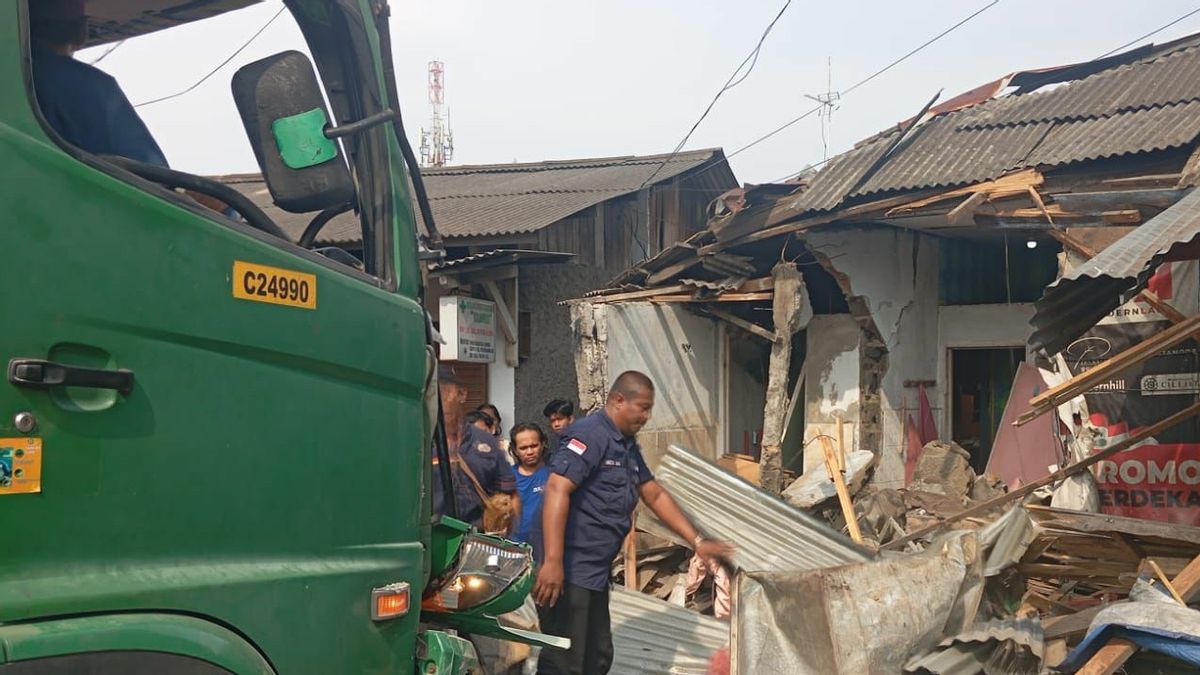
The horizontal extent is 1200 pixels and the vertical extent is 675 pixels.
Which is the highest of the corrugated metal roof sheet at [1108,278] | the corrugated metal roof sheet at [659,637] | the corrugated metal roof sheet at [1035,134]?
the corrugated metal roof sheet at [1035,134]

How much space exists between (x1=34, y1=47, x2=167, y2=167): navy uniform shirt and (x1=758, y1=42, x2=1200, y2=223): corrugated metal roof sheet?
7829 mm

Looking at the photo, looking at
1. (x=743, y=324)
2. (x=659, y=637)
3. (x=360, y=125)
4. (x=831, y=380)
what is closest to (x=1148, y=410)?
(x=831, y=380)

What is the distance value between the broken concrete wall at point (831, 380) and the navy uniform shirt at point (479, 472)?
5640 millimetres

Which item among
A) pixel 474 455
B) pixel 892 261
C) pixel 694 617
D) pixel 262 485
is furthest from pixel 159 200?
pixel 892 261

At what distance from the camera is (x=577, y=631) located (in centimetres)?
462

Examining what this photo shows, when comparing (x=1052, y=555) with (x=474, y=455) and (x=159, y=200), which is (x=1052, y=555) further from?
(x=159, y=200)

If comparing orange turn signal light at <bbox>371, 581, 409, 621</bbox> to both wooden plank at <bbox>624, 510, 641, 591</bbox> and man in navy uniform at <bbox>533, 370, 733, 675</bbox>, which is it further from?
wooden plank at <bbox>624, 510, 641, 591</bbox>

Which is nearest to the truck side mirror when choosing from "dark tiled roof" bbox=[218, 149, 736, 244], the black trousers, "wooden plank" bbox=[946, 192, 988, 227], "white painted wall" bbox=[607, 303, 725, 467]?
the black trousers

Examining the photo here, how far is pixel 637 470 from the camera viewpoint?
491cm

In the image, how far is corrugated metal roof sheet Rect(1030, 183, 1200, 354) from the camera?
15.8ft

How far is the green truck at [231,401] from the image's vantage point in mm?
1939

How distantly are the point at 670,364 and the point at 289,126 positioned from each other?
351 inches

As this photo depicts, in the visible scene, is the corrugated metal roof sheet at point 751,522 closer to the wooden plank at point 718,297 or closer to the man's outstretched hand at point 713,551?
the man's outstretched hand at point 713,551

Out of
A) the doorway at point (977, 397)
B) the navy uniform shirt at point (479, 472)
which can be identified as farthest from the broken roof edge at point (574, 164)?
the navy uniform shirt at point (479, 472)
